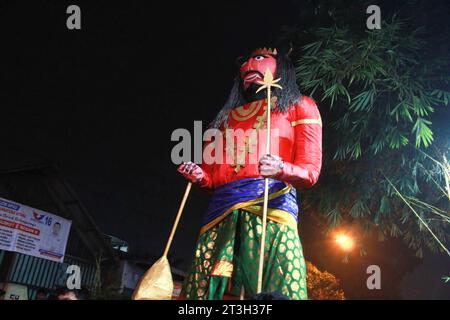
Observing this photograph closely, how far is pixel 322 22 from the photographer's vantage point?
652 cm

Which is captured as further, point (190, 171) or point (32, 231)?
point (32, 231)

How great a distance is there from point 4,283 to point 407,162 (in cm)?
1029

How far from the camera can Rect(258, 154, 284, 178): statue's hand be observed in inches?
107

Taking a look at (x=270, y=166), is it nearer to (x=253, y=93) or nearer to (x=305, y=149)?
(x=305, y=149)

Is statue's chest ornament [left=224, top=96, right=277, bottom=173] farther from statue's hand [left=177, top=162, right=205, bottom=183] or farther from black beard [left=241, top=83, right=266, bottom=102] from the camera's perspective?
statue's hand [left=177, top=162, right=205, bottom=183]

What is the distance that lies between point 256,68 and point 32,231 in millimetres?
9800

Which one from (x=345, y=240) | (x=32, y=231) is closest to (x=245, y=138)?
(x=345, y=240)

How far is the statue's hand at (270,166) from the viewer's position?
272 centimetres

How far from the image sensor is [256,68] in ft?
11.8

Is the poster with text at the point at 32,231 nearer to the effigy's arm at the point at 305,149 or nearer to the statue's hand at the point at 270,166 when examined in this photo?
the effigy's arm at the point at 305,149

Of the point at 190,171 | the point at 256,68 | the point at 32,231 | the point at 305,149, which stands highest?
the point at 32,231

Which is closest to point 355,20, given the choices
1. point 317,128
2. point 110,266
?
point 317,128

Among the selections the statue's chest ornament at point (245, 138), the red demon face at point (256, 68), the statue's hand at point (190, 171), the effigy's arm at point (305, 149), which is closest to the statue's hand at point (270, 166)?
the effigy's arm at point (305, 149)

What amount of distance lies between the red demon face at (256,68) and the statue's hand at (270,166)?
102 centimetres
